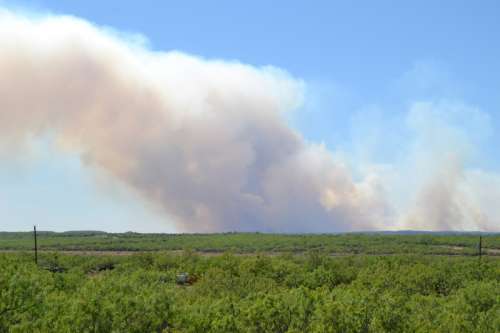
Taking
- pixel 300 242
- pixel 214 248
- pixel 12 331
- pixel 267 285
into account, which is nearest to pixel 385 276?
pixel 267 285

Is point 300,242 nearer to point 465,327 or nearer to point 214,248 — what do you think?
point 214,248

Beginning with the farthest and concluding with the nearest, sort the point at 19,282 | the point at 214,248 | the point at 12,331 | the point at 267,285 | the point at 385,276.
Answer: the point at 214,248 → the point at 385,276 → the point at 267,285 → the point at 19,282 → the point at 12,331

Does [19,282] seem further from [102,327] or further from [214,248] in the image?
[214,248]

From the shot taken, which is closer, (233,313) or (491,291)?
(233,313)

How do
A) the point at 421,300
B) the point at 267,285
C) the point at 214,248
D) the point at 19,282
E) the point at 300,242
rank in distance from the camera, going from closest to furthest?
the point at 19,282 < the point at 421,300 < the point at 267,285 < the point at 214,248 < the point at 300,242

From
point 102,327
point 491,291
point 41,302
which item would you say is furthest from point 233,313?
point 491,291

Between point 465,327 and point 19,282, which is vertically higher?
point 19,282

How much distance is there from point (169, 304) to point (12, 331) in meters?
8.81

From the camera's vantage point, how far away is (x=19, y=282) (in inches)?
1298

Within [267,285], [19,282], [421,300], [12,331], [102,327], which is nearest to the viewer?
[12,331]

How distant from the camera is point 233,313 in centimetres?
3388

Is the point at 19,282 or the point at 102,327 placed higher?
the point at 19,282

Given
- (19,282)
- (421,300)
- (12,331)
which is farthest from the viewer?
(421,300)

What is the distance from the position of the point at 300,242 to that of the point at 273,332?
438ft
